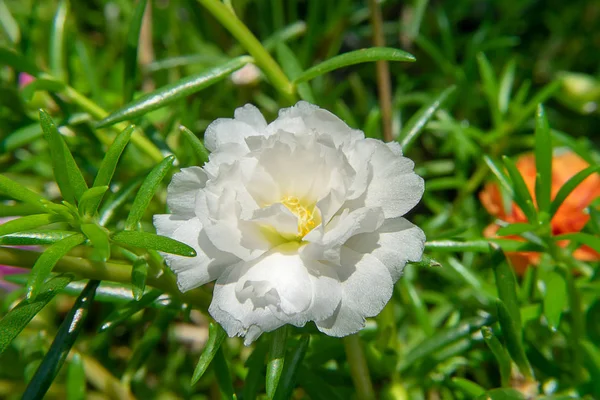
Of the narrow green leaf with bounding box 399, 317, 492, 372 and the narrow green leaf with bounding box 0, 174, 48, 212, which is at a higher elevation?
the narrow green leaf with bounding box 0, 174, 48, 212

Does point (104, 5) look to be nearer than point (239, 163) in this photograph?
No

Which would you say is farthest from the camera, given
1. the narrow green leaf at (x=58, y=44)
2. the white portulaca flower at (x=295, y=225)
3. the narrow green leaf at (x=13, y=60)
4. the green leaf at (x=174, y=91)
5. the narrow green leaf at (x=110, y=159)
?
the narrow green leaf at (x=58, y=44)

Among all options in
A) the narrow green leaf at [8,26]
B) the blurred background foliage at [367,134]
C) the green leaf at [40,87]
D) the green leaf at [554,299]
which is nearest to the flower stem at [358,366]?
the blurred background foliage at [367,134]

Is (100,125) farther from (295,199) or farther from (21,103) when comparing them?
(21,103)

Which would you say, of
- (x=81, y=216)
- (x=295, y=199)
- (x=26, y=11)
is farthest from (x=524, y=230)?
(x=26, y=11)

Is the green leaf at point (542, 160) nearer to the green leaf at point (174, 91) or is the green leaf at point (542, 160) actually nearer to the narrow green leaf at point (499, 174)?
the narrow green leaf at point (499, 174)

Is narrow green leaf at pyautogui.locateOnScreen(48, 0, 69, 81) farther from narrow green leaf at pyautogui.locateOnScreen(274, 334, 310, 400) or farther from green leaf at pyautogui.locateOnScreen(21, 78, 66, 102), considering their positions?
narrow green leaf at pyautogui.locateOnScreen(274, 334, 310, 400)

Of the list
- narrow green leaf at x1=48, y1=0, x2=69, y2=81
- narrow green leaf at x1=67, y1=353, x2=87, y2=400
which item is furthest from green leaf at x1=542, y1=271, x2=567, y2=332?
narrow green leaf at x1=48, y1=0, x2=69, y2=81
